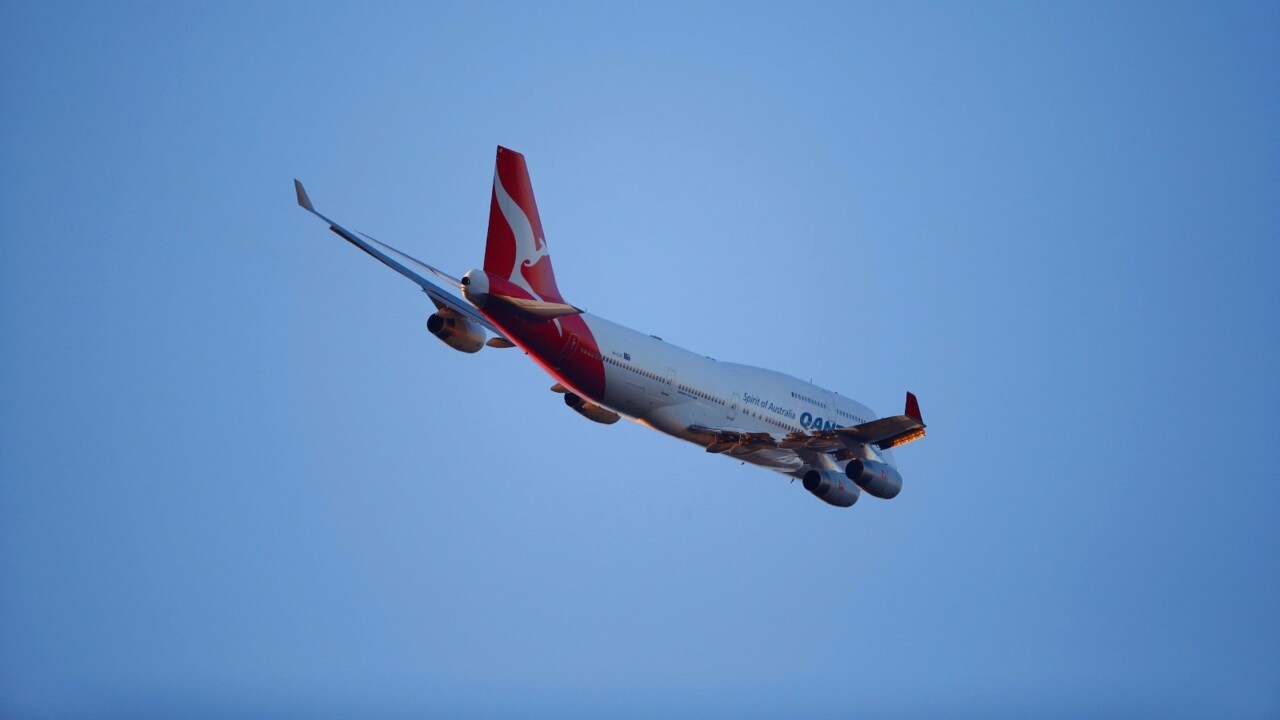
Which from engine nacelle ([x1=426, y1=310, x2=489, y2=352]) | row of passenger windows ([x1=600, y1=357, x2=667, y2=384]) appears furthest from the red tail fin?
engine nacelle ([x1=426, y1=310, x2=489, y2=352])

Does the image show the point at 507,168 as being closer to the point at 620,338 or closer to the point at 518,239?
the point at 518,239

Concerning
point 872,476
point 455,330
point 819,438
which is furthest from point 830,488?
point 455,330

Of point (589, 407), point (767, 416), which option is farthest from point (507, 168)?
point (767, 416)

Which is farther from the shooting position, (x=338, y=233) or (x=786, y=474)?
(x=786, y=474)

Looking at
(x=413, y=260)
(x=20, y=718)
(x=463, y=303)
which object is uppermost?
(x=463, y=303)

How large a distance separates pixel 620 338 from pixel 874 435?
10375 mm

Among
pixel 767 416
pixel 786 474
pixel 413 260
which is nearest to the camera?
pixel 413 260

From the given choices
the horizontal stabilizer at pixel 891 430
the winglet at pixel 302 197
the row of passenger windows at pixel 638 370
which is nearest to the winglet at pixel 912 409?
the horizontal stabilizer at pixel 891 430

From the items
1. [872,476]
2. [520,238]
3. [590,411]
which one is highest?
[520,238]

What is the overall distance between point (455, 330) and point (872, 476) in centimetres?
1695

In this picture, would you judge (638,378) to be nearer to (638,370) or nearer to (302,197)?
(638,370)

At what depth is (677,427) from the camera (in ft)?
169

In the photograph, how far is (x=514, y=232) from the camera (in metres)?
47.6

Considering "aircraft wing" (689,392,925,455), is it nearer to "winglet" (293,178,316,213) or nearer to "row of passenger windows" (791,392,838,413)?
"row of passenger windows" (791,392,838,413)
